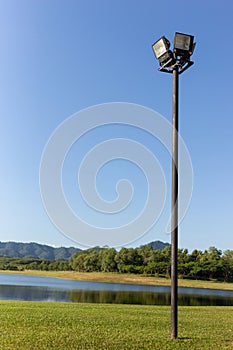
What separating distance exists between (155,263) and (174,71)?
93270 millimetres

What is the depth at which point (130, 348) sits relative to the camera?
7.40 m

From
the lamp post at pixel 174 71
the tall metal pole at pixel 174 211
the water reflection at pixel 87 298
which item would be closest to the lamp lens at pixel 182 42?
the lamp post at pixel 174 71

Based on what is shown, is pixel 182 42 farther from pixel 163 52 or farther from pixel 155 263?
pixel 155 263

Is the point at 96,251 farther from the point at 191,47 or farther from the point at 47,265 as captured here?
the point at 191,47

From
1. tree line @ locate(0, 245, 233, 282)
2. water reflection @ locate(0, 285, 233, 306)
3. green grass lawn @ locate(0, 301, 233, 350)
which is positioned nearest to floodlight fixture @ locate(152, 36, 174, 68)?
green grass lawn @ locate(0, 301, 233, 350)

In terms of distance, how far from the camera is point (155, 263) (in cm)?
9888

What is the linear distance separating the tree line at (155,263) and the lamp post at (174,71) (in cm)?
8954

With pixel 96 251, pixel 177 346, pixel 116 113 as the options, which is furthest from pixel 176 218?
pixel 96 251

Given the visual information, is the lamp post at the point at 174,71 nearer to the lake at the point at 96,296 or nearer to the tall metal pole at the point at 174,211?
the tall metal pole at the point at 174,211

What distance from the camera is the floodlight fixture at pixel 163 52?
9.41m

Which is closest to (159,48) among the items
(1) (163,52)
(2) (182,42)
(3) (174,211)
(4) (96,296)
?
(1) (163,52)

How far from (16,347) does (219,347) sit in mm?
4127

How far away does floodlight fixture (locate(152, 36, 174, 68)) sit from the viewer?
941 centimetres

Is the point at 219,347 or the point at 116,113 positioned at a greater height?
the point at 116,113
